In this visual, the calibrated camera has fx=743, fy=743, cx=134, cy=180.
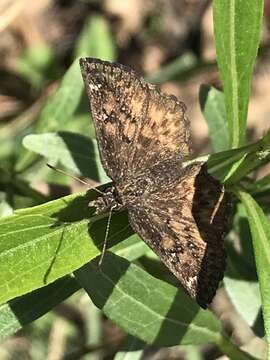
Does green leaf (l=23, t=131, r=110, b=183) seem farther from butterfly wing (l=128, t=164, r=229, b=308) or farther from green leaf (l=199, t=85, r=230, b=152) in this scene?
green leaf (l=199, t=85, r=230, b=152)

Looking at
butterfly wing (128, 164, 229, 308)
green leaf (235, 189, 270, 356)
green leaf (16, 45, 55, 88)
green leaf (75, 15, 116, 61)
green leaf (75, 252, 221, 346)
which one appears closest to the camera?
green leaf (235, 189, 270, 356)

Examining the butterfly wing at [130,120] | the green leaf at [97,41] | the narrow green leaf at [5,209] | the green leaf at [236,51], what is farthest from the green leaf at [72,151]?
the green leaf at [97,41]

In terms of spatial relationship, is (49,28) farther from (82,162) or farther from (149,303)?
(149,303)

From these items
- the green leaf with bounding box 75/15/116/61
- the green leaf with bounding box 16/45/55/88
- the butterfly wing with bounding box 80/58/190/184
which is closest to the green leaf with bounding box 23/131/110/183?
the butterfly wing with bounding box 80/58/190/184

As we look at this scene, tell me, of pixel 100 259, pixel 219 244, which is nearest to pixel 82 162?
pixel 100 259

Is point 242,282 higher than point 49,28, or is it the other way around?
point 49,28

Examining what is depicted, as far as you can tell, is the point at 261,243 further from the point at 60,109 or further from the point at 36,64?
the point at 36,64
